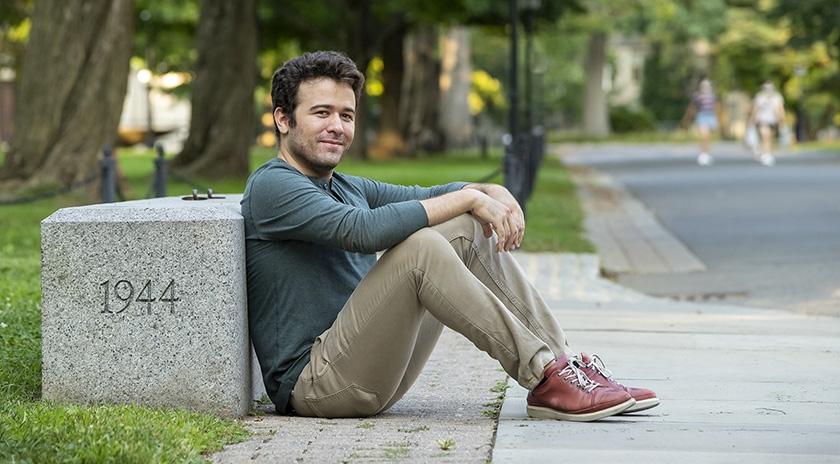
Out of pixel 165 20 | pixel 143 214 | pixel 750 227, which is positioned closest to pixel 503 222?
pixel 143 214

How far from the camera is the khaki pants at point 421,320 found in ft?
18.0

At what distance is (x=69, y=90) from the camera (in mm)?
19062

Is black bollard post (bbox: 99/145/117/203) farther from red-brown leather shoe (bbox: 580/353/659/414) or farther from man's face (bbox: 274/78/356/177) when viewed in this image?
red-brown leather shoe (bbox: 580/353/659/414)

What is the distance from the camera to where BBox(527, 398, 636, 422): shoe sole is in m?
5.61

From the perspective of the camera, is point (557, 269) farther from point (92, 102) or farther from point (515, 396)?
point (92, 102)

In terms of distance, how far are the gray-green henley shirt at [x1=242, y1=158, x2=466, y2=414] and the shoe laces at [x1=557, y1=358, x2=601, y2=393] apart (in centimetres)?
80

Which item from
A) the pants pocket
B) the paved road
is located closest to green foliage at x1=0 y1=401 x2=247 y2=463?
the pants pocket

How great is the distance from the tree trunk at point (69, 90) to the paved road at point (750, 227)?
6795 millimetres

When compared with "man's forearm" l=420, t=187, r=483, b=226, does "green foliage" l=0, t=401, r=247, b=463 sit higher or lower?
lower

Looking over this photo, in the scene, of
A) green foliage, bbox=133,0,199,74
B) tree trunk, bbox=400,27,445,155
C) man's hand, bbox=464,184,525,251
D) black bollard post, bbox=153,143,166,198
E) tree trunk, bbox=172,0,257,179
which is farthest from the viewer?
tree trunk, bbox=400,27,445,155

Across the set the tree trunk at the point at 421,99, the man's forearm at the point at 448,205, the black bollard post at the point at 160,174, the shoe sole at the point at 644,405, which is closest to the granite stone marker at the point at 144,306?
the man's forearm at the point at 448,205

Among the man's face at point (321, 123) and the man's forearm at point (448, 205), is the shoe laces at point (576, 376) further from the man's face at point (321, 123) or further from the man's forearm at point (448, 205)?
the man's face at point (321, 123)

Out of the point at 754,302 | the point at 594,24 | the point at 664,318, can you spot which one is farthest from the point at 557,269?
the point at 594,24

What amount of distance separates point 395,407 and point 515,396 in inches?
18.9
